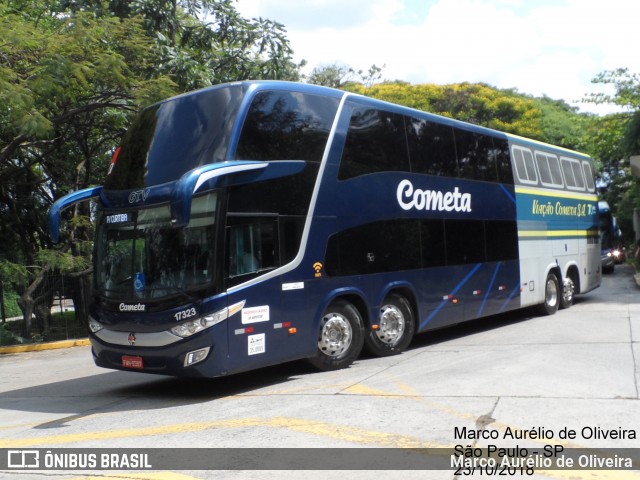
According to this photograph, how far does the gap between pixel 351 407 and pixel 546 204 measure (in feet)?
36.0

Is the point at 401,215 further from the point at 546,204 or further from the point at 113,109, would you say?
the point at 113,109

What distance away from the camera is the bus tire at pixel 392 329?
11504mm

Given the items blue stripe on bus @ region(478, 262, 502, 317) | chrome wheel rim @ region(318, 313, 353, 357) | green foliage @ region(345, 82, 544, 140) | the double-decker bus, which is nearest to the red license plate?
the double-decker bus

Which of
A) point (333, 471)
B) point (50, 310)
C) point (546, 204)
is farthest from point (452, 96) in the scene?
point (333, 471)

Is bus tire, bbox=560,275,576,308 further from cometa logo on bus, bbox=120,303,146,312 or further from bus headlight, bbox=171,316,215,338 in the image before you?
cometa logo on bus, bbox=120,303,146,312

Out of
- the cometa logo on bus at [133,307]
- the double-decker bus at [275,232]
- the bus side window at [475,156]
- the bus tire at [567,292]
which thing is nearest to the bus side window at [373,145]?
the double-decker bus at [275,232]

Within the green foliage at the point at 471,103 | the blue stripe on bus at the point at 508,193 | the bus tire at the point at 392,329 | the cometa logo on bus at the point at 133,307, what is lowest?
the bus tire at the point at 392,329

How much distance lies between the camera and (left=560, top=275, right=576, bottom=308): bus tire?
59.7 ft

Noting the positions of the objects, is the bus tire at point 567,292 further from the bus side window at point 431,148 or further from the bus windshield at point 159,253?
the bus windshield at point 159,253

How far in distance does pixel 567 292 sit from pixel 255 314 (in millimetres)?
11746

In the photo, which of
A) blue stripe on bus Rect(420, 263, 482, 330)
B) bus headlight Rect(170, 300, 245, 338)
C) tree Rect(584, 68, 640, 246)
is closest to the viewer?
bus headlight Rect(170, 300, 245, 338)

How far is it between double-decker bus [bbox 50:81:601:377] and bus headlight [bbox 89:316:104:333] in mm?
15

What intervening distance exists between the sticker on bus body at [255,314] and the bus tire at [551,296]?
977 centimetres

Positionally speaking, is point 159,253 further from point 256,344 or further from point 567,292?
point 567,292
